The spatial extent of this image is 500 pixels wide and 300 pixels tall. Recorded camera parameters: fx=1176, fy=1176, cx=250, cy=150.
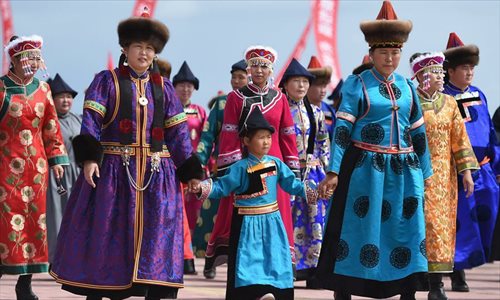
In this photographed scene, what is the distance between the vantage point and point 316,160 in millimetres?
11219

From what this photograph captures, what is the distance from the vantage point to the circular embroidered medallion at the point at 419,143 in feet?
27.6

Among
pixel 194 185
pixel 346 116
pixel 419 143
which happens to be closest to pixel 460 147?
pixel 419 143

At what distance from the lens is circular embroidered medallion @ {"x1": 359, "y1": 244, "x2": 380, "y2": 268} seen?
8094mm

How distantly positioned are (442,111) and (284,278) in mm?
2408

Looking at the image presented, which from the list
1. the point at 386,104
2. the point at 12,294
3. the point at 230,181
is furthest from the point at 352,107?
the point at 12,294

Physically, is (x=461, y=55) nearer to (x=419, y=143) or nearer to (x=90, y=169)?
(x=419, y=143)

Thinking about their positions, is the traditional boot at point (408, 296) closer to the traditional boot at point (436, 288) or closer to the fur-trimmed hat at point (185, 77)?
the traditional boot at point (436, 288)

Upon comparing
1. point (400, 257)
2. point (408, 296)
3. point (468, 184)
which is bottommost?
point (408, 296)

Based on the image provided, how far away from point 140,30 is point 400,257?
236 centimetres

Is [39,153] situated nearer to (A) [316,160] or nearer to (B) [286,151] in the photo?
(B) [286,151]

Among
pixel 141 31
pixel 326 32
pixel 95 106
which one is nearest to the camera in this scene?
pixel 95 106

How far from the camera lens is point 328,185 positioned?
8.07 metres

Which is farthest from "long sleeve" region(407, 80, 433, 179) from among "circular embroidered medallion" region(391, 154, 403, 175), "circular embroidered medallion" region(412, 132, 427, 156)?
"circular embroidered medallion" region(391, 154, 403, 175)

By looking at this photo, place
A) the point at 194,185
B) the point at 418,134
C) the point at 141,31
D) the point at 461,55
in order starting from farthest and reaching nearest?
the point at 461,55
the point at 418,134
the point at 194,185
the point at 141,31
